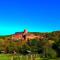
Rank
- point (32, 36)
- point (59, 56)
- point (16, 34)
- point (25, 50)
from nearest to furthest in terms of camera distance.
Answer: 1. point (59, 56)
2. point (25, 50)
3. point (32, 36)
4. point (16, 34)

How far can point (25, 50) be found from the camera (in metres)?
84.6

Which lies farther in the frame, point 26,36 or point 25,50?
point 26,36

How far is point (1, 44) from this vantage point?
10075cm

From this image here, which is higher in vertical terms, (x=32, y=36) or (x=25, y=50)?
(x=32, y=36)

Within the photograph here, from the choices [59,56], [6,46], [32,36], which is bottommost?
[59,56]

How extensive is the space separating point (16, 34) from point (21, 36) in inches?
211

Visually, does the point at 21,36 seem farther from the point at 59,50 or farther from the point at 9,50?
the point at 59,50

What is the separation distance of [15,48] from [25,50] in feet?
23.4

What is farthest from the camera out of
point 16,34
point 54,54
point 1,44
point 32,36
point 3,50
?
point 16,34

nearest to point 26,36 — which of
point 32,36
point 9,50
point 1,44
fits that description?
point 32,36

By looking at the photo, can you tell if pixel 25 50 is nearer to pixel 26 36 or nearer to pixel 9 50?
pixel 9 50

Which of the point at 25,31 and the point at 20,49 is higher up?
the point at 25,31

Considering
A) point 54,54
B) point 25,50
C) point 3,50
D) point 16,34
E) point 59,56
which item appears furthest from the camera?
point 16,34

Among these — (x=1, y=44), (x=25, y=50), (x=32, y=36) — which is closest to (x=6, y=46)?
(x=1, y=44)
